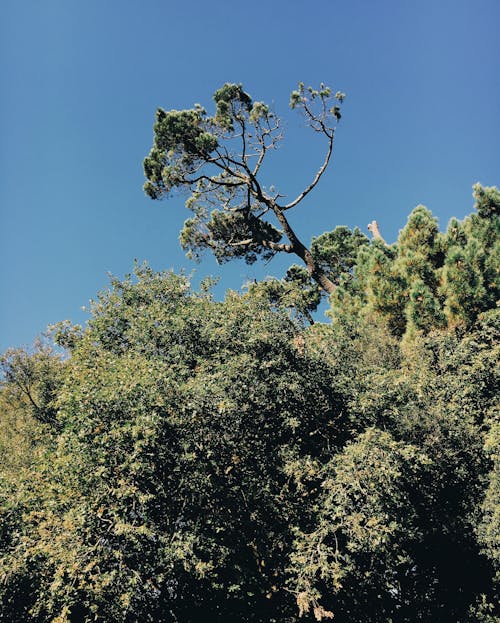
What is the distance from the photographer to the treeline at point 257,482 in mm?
7395

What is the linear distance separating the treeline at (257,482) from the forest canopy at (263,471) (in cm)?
5

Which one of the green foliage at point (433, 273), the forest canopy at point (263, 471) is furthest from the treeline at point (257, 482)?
the green foliage at point (433, 273)

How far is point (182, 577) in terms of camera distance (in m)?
7.70

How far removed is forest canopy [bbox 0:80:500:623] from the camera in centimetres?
744

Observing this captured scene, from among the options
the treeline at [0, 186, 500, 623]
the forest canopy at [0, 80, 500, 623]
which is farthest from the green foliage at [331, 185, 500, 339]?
the treeline at [0, 186, 500, 623]

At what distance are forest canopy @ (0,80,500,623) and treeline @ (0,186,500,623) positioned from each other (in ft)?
0.15

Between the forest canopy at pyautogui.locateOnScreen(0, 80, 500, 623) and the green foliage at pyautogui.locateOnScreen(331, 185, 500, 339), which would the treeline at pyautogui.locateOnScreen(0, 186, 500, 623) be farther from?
the green foliage at pyautogui.locateOnScreen(331, 185, 500, 339)

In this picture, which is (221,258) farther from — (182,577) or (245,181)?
(182,577)

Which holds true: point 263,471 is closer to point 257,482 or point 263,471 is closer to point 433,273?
point 257,482

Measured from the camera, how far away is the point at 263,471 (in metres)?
9.02

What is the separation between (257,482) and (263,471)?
280mm

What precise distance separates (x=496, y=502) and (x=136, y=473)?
26.5ft

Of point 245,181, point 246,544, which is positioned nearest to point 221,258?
point 245,181

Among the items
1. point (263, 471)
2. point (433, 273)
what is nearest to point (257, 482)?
point (263, 471)
